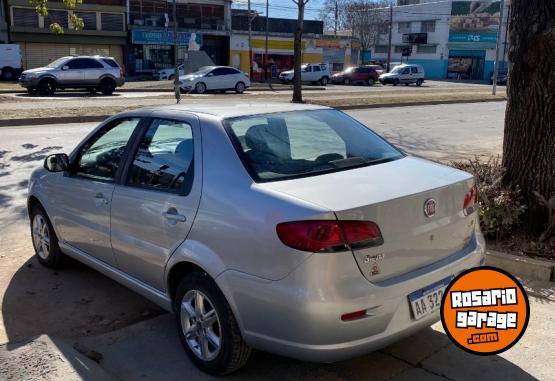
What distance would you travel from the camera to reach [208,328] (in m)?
3.27

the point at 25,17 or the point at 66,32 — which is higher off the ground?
the point at 25,17

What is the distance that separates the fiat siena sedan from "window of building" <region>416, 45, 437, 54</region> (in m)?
76.4

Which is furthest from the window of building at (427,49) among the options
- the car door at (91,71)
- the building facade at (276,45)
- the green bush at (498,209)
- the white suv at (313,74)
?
the green bush at (498,209)

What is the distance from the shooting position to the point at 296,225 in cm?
275

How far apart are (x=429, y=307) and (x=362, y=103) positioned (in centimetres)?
2125

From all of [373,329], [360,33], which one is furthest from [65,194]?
[360,33]

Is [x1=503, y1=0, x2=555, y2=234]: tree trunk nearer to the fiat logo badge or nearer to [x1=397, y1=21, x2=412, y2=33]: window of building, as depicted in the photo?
the fiat logo badge

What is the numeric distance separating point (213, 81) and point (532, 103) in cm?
2659

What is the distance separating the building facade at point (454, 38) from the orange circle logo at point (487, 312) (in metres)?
73.2

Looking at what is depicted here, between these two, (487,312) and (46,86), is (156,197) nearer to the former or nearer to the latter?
(487,312)

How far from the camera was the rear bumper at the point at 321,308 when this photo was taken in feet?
8.93

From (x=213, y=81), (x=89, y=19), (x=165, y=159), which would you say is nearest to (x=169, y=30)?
(x=89, y=19)

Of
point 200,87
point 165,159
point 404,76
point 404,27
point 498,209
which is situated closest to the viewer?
point 165,159

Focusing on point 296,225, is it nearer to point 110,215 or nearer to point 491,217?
point 110,215
